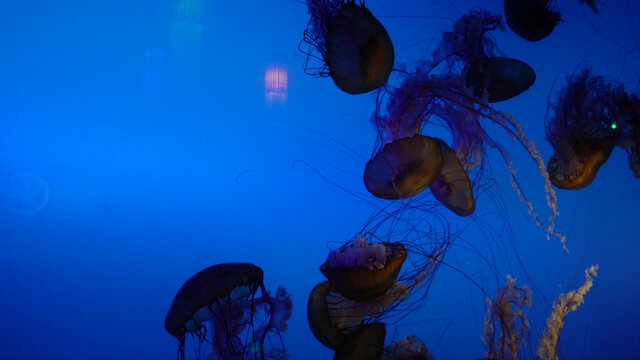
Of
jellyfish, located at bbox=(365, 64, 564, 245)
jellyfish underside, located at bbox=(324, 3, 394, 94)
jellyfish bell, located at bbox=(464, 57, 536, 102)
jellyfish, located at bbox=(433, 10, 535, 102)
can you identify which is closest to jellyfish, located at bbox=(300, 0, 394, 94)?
jellyfish underside, located at bbox=(324, 3, 394, 94)

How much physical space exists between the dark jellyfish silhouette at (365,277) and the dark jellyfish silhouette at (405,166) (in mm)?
374

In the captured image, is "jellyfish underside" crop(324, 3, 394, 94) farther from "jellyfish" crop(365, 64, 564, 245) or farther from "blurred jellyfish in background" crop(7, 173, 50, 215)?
"blurred jellyfish in background" crop(7, 173, 50, 215)

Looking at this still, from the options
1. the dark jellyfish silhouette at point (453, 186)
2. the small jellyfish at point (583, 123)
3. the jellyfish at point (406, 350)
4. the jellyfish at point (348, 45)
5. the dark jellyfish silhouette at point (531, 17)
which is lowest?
the jellyfish at point (406, 350)

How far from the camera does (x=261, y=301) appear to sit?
2.80 meters

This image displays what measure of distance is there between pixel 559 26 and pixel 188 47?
2.51m

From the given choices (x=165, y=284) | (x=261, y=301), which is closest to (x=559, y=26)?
(x=261, y=301)

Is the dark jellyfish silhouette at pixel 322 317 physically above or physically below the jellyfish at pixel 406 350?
above

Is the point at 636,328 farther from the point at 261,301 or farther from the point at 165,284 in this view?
the point at 165,284

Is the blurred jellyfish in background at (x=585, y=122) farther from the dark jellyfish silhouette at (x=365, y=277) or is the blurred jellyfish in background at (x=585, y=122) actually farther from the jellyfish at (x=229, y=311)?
the jellyfish at (x=229, y=311)

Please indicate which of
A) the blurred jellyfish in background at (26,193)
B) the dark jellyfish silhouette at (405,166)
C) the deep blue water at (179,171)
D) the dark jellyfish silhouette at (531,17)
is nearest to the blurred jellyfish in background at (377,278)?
the deep blue water at (179,171)

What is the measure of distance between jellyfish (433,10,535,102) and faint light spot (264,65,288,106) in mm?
1008

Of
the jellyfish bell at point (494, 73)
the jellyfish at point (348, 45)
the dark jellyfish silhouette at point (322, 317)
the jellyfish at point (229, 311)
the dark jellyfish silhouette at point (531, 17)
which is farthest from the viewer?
the dark jellyfish silhouette at point (531, 17)

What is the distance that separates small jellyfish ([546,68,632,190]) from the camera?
3.15 metres

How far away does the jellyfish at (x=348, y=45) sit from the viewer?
2.76m
